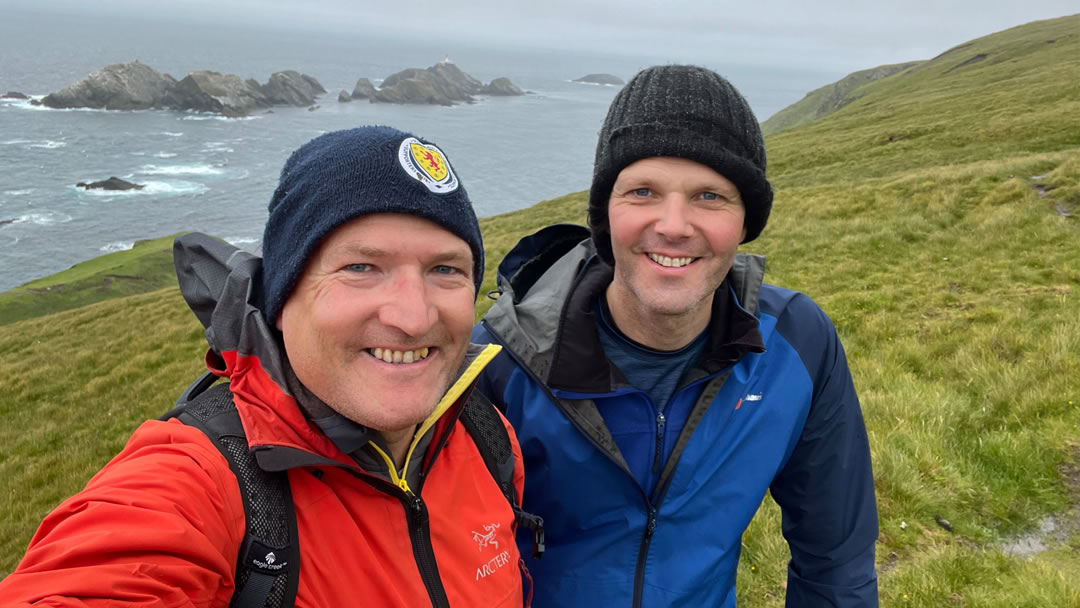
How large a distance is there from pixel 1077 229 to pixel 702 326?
15364 millimetres

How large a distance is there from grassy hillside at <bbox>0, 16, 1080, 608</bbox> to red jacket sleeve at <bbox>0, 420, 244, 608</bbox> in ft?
13.4

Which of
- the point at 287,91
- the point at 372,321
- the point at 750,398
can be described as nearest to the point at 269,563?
the point at 372,321

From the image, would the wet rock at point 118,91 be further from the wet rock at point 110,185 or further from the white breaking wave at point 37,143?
the wet rock at point 110,185

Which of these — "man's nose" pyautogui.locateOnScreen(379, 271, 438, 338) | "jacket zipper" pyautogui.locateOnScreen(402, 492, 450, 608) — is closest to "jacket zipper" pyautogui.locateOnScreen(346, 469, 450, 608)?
"jacket zipper" pyautogui.locateOnScreen(402, 492, 450, 608)

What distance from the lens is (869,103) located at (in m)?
68.3

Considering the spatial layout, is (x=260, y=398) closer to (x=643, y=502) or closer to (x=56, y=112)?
(x=643, y=502)

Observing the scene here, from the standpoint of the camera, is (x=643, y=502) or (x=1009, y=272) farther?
(x=1009, y=272)

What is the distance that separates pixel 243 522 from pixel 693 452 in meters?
1.98

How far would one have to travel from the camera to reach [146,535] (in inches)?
61.2

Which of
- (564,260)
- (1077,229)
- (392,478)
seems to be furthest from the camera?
(1077,229)

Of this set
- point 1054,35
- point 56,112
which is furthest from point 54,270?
point 1054,35

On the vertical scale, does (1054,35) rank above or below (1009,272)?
above

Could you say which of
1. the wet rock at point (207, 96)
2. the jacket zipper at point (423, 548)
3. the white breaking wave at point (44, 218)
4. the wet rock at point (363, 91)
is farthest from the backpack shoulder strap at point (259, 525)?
the wet rock at point (363, 91)

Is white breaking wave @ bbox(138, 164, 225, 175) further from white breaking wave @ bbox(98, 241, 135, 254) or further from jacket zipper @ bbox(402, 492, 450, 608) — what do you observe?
jacket zipper @ bbox(402, 492, 450, 608)
